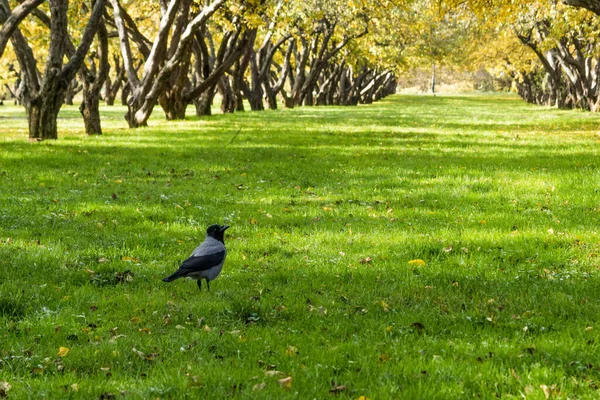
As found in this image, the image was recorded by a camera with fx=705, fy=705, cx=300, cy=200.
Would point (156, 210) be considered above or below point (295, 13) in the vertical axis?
below

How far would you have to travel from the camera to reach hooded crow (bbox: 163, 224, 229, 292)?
6.24 m

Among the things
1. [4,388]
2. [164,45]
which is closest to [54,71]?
[164,45]

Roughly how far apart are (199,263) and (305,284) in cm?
135

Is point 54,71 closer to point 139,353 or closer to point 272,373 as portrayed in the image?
point 139,353

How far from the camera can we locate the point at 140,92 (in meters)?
26.8

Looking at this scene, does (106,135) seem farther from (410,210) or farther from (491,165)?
(410,210)

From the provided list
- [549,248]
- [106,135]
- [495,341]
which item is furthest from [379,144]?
[495,341]

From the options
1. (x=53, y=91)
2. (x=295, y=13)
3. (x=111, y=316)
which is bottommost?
(x=111, y=316)

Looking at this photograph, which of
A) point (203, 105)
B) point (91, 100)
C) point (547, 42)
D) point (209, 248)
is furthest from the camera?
point (547, 42)

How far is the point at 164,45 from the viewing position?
2589 centimetres

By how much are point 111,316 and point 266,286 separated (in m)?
1.62

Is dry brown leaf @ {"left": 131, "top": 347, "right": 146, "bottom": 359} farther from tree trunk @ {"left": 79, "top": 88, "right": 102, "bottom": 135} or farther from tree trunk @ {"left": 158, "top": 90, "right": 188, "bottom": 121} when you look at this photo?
tree trunk @ {"left": 158, "top": 90, "right": 188, "bottom": 121}

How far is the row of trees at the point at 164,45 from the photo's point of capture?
20441 mm

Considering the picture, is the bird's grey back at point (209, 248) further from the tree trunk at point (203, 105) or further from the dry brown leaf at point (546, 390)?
the tree trunk at point (203, 105)
